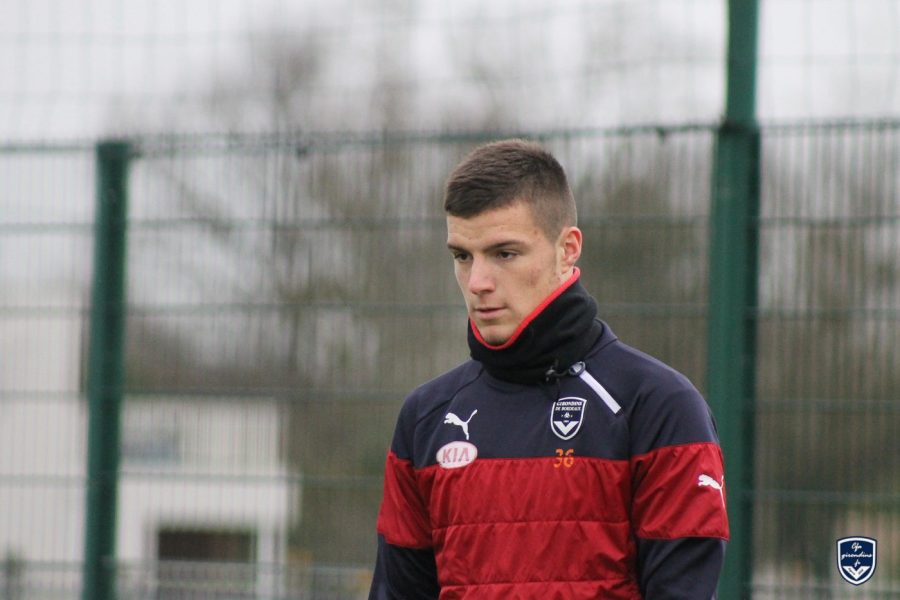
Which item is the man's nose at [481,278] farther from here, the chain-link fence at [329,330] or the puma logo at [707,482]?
the chain-link fence at [329,330]

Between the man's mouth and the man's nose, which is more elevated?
the man's nose

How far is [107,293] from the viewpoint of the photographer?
642 cm

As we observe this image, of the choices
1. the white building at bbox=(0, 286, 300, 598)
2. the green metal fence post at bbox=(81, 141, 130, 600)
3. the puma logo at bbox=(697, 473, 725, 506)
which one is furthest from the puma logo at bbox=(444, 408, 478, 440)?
the green metal fence post at bbox=(81, 141, 130, 600)

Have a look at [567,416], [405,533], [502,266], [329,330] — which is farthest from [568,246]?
[329,330]

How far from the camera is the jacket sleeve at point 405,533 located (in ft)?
10.9

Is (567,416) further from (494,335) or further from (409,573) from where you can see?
(409,573)

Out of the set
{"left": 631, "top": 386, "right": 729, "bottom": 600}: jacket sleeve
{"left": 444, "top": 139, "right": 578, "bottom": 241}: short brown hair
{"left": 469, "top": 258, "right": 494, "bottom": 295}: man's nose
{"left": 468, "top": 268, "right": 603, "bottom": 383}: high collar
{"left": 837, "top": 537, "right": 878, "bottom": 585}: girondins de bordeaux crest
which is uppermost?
{"left": 444, "top": 139, "right": 578, "bottom": 241}: short brown hair

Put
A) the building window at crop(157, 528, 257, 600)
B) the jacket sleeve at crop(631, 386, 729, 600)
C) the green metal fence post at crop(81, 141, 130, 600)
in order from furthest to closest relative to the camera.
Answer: the green metal fence post at crop(81, 141, 130, 600) → the building window at crop(157, 528, 257, 600) → the jacket sleeve at crop(631, 386, 729, 600)

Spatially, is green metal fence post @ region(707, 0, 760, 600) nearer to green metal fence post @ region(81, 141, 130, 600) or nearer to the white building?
the white building

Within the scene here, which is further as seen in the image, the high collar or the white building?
the white building

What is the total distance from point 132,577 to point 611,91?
298 centimetres

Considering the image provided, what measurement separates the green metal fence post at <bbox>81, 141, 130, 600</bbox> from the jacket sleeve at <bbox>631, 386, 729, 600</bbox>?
3.84 metres

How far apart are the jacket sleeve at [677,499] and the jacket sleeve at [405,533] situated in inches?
22.0

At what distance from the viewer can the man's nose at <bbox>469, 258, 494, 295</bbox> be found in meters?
3.08
